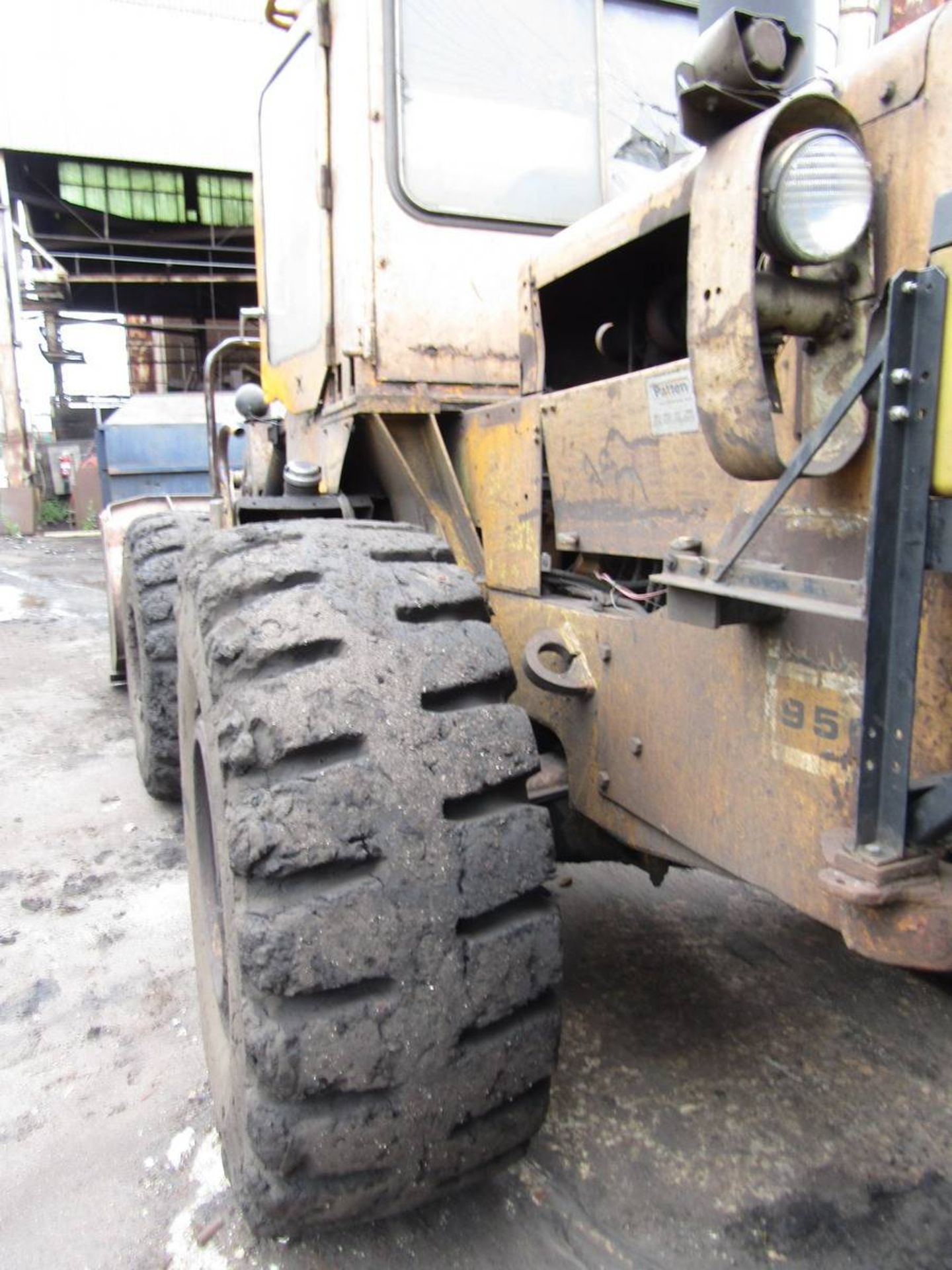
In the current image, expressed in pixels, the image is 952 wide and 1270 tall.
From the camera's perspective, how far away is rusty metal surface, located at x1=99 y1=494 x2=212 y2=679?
5402 millimetres

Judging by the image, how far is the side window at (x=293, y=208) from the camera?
2949mm

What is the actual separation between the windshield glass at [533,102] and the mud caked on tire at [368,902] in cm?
150

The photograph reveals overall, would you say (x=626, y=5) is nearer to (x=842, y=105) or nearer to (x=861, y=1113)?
(x=842, y=105)

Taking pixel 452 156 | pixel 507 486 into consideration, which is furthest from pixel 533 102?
pixel 507 486

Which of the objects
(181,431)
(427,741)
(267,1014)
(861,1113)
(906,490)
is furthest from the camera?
(181,431)

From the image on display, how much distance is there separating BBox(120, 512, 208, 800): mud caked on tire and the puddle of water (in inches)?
197

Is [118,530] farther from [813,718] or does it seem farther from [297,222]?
[813,718]

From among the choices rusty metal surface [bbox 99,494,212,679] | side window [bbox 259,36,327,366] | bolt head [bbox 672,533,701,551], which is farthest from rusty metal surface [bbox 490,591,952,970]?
rusty metal surface [bbox 99,494,212,679]

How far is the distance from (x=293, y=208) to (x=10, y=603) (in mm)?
7319

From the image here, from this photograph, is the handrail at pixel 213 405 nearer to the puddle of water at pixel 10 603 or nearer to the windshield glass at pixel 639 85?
the windshield glass at pixel 639 85

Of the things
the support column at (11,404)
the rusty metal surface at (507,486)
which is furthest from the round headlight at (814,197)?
the support column at (11,404)

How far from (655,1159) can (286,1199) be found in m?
0.85

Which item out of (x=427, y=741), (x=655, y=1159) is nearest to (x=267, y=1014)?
(x=427, y=741)

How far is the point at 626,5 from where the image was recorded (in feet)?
9.58
